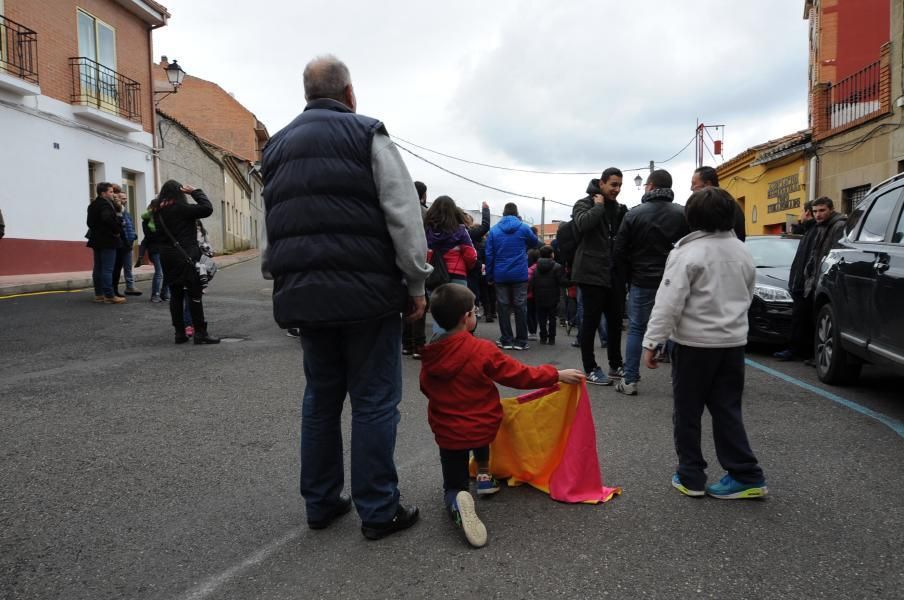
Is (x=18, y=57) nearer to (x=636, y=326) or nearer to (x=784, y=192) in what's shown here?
(x=636, y=326)

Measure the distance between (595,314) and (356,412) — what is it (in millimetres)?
3555

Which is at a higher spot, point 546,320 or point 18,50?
point 18,50

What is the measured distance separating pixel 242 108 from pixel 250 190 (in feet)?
18.9

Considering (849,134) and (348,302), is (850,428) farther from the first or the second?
(849,134)

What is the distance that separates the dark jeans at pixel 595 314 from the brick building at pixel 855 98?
1091 cm

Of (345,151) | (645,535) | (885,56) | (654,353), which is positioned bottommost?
(645,535)

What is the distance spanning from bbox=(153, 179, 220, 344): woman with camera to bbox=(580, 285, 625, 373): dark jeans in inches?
167

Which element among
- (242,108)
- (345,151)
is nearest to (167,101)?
(242,108)

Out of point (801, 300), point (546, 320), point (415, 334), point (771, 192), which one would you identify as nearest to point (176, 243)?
point (415, 334)

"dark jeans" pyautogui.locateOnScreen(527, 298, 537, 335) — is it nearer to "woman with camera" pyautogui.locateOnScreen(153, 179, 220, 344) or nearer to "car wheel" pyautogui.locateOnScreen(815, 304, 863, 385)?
"car wheel" pyautogui.locateOnScreen(815, 304, 863, 385)

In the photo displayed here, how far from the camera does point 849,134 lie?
51.4 feet

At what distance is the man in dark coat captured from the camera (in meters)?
9.89

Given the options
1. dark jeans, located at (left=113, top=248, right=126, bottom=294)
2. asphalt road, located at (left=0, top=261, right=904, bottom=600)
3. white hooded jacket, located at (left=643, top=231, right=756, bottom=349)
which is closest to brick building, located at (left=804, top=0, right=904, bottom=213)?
asphalt road, located at (left=0, top=261, right=904, bottom=600)

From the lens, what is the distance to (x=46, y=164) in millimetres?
15961
